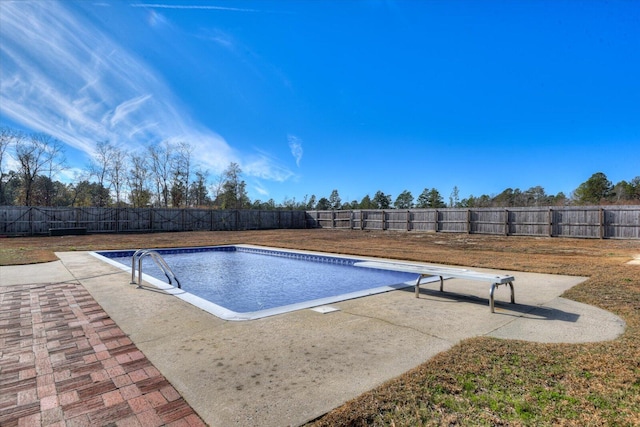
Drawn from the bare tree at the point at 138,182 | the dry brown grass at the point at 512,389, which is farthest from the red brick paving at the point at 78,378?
the bare tree at the point at 138,182

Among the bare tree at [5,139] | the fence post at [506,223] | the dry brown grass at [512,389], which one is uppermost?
the bare tree at [5,139]

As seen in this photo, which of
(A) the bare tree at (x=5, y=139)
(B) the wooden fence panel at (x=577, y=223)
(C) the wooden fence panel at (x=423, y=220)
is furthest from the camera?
(A) the bare tree at (x=5, y=139)

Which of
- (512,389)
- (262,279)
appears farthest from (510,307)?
(262,279)

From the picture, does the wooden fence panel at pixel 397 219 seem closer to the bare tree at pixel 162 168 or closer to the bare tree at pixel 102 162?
the bare tree at pixel 162 168

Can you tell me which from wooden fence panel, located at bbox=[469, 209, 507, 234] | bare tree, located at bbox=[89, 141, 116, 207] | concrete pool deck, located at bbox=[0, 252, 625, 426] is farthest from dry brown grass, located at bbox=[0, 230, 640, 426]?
bare tree, located at bbox=[89, 141, 116, 207]

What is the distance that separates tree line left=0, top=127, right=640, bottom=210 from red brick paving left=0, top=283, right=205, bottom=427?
107 ft

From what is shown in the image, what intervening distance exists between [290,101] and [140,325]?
18094 millimetres

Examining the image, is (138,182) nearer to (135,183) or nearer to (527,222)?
(135,183)

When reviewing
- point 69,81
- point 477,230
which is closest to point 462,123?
point 477,230

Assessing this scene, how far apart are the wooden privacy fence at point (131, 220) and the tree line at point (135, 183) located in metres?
8.39

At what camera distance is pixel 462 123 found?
25.2m

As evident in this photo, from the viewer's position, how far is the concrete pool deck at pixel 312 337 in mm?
2223

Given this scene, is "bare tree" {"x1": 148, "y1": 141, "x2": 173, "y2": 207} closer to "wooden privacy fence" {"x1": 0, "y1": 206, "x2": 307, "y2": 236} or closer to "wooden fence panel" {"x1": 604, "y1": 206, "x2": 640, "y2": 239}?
"wooden privacy fence" {"x1": 0, "y1": 206, "x2": 307, "y2": 236}

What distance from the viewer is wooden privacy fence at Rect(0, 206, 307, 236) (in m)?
21.0
